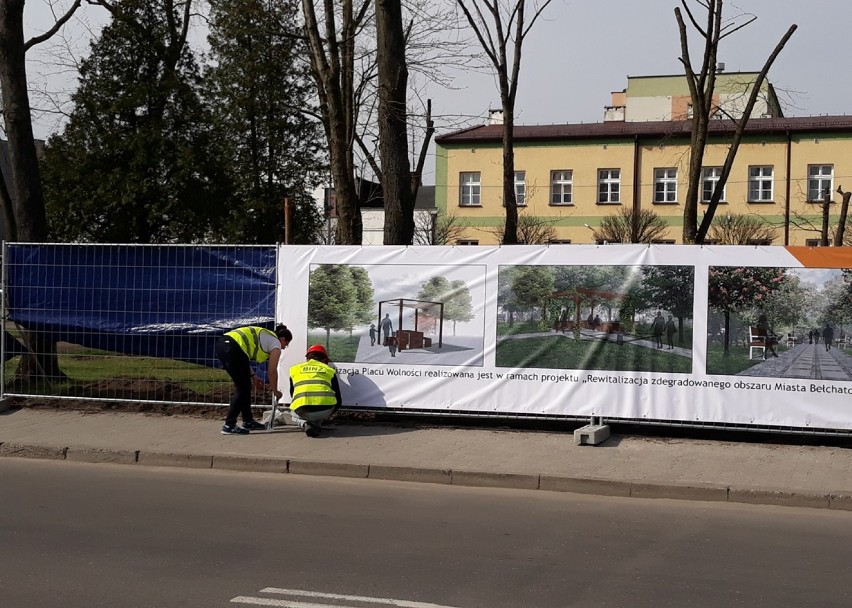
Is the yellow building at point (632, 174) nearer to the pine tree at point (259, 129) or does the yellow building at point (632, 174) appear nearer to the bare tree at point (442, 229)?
the bare tree at point (442, 229)

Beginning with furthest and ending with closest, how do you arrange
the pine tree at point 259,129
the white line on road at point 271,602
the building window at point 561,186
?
1. the building window at point 561,186
2. the pine tree at point 259,129
3. the white line on road at point 271,602

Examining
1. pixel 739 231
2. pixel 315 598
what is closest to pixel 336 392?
pixel 315 598

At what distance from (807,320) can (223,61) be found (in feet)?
105

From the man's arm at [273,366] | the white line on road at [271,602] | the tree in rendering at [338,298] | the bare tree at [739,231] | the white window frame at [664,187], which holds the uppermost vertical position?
the white window frame at [664,187]

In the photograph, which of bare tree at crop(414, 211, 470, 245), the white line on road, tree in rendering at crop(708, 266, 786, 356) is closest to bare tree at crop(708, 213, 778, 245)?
bare tree at crop(414, 211, 470, 245)

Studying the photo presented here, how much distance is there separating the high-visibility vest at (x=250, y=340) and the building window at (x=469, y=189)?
4289cm

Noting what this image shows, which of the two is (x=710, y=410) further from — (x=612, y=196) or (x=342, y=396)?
(x=612, y=196)

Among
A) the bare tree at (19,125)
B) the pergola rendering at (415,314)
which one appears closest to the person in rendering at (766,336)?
the pergola rendering at (415,314)

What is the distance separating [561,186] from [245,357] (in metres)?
42.9

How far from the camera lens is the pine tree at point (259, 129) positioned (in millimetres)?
37406

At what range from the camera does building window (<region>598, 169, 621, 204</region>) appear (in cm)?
5153

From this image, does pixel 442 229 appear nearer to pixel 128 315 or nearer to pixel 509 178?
pixel 509 178

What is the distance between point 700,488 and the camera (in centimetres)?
879

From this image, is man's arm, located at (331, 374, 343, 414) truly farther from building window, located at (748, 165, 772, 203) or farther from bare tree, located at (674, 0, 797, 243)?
building window, located at (748, 165, 772, 203)
